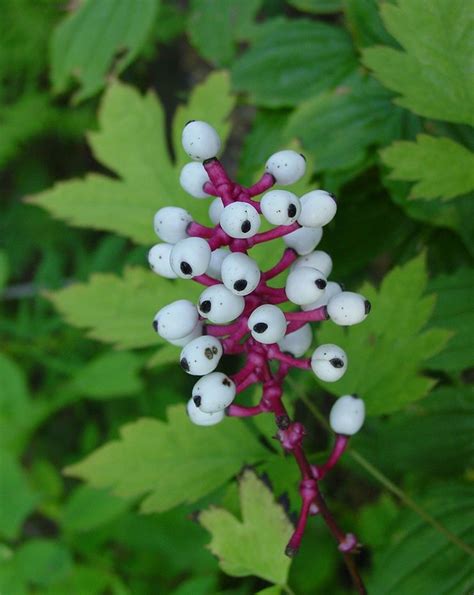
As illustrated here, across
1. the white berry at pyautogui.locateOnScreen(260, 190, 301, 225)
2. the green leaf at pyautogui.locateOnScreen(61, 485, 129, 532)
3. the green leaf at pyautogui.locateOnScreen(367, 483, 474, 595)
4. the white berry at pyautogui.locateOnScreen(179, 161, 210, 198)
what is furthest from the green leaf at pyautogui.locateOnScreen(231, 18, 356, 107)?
the green leaf at pyautogui.locateOnScreen(61, 485, 129, 532)

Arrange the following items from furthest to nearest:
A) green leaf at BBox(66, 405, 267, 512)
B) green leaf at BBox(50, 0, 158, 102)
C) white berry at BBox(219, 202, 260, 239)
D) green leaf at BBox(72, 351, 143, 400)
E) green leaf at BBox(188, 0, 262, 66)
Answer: green leaf at BBox(72, 351, 143, 400), green leaf at BBox(188, 0, 262, 66), green leaf at BBox(50, 0, 158, 102), green leaf at BBox(66, 405, 267, 512), white berry at BBox(219, 202, 260, 239)

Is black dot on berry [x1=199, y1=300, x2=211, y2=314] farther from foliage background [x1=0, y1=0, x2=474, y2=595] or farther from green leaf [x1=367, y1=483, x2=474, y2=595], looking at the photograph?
green leaf [x1=367, y1=483, x2=474, y2=595]

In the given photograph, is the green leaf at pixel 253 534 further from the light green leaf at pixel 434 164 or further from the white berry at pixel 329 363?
the light green leaf at pixel 434 164

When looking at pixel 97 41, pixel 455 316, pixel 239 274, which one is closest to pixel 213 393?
pixel 239 274

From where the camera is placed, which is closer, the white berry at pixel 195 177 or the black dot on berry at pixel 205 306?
the black dot on berry at pixel 205 306

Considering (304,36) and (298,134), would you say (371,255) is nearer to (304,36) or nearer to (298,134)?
(298,134)

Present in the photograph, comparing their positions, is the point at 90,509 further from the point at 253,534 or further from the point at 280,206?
the point at 280,206

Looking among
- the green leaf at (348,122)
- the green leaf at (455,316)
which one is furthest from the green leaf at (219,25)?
the green leaf at (455,316)
